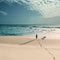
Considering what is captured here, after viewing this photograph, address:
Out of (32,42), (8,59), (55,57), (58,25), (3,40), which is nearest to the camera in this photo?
(8,59)

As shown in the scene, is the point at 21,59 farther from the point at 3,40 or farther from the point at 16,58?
the point at 3,40

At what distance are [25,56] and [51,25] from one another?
20.9 m

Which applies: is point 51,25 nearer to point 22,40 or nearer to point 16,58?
point 22,40

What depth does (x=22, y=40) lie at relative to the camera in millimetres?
10727

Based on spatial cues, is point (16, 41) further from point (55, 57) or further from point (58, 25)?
point (58, 25)

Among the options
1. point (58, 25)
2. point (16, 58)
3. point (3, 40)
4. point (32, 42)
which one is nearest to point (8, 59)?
point (16, 58)

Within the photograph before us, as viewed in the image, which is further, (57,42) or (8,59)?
(57,42)

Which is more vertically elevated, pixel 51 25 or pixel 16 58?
pixel 16 58

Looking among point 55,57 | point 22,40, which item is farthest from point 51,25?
point 55,57

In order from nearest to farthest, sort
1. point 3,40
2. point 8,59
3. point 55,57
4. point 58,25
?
point 8,59, point 55,57, point 3,40, point 58,25

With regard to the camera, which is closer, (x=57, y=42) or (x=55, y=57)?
(x=55, y=57)

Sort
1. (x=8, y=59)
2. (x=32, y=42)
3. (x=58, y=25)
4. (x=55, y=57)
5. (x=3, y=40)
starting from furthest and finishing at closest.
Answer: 1. (x=58, y=25)
2. (x=3, y=40)
3. (x=32, y=42)
4. (x=55, y=57)
5. (x=8, y=59)

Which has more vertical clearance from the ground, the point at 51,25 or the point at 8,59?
the point at 8,59

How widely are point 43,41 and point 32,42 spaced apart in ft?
2.18
